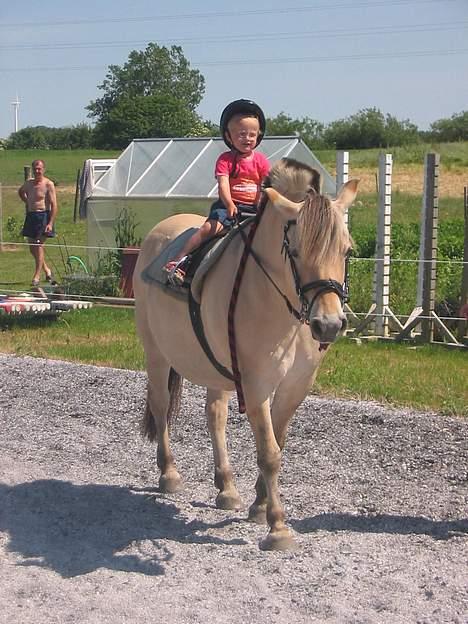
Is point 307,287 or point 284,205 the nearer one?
point 307,287

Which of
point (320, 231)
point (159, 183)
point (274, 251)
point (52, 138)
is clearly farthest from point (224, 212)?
point (52, 138)

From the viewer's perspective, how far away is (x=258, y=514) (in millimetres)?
5805

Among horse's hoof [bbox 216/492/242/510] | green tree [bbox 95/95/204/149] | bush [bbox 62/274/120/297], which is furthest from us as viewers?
green tree [bbox 95/95/204/149]

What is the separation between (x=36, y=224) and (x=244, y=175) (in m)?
10.8

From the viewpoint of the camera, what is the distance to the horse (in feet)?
15.0

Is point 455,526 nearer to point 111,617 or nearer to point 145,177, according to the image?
point 111,617

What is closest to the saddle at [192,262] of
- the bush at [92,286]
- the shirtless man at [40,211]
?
the bush at [92,286]

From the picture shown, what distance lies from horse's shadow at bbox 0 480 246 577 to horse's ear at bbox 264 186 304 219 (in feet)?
6.07

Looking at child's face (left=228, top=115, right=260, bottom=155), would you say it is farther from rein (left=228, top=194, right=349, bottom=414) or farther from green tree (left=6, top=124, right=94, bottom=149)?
green tree (left=6, top=124, right=94, bottom=149)

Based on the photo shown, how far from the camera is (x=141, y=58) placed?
9825 centimetres

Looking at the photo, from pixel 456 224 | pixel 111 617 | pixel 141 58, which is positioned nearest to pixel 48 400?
pixel 111 617

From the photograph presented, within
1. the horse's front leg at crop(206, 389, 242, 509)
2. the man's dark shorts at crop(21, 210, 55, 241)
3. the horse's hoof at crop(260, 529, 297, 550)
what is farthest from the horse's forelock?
the man's dark shorts at crop(21, 210, 55, 241)

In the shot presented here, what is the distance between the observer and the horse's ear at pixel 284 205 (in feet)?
15.4

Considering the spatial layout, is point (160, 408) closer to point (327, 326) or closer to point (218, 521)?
point (218, 521)
